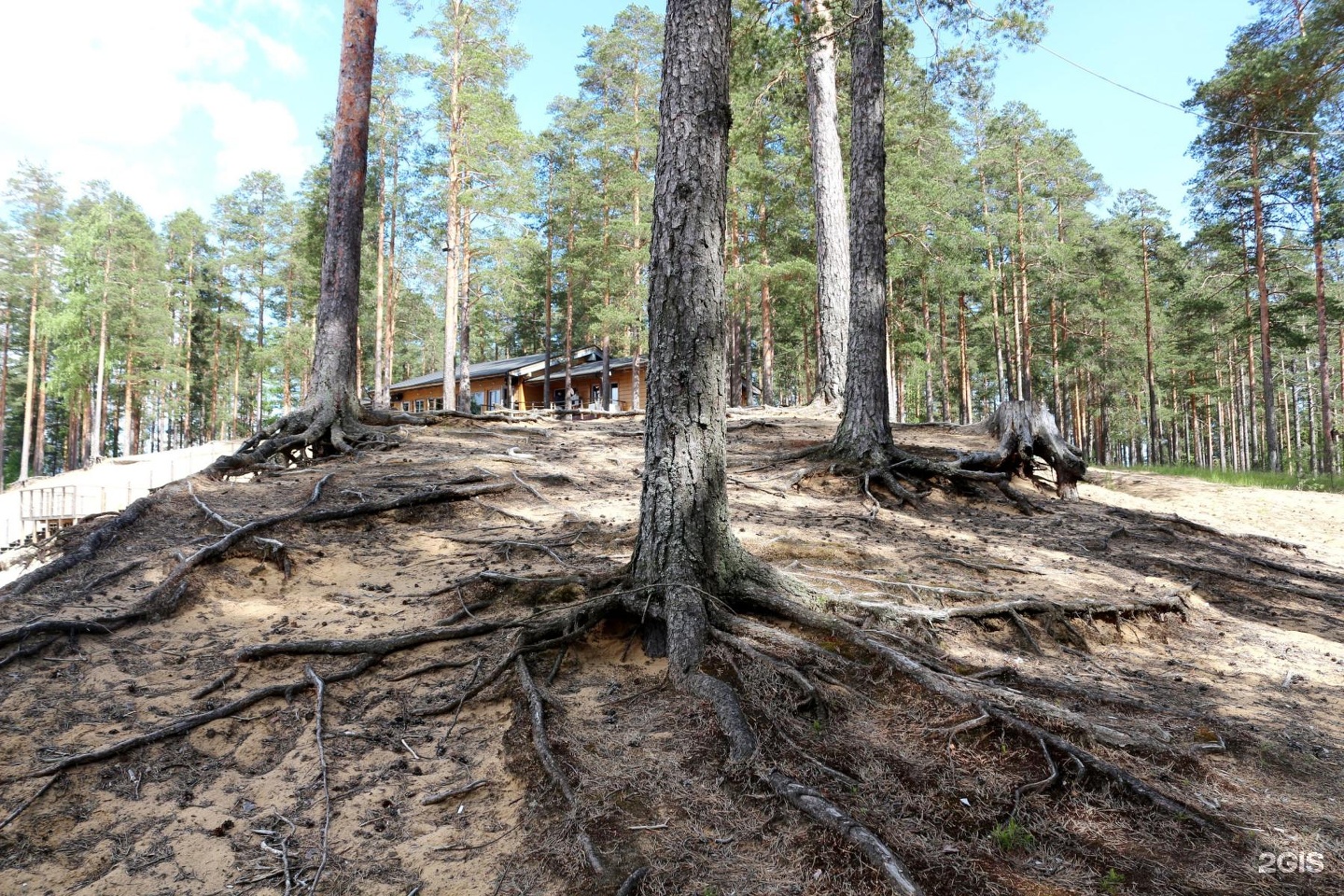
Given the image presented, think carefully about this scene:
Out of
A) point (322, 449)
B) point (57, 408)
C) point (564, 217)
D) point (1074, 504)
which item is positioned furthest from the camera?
point (57, 408)

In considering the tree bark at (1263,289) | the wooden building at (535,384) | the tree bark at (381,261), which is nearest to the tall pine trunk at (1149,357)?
the tree bark at (1263,289)

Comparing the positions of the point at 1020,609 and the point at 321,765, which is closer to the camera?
the point at 321,765

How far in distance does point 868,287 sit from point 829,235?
161 inches

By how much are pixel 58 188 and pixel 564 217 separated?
93.0 ft

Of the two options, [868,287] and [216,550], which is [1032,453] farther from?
[216,550]

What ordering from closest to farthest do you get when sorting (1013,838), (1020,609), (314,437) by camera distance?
(1013,838), (1020,609), (314,437)

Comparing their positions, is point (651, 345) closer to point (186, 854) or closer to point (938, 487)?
point (186, 854)

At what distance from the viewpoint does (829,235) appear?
11461mm

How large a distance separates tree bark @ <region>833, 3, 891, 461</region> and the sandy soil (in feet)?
7.10

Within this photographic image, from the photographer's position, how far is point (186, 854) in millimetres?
2525

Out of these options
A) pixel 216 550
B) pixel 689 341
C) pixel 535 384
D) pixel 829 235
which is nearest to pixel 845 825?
pixel 689 341

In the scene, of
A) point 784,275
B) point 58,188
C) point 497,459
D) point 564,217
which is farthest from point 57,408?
point 497,459

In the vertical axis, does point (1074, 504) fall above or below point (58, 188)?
below

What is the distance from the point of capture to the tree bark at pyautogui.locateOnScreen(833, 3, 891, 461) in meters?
7.80
